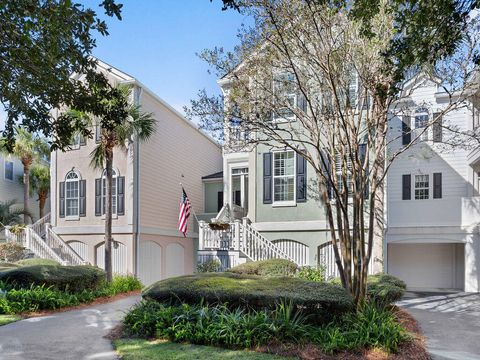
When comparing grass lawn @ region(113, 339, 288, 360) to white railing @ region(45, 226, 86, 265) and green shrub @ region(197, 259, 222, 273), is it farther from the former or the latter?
white railing @ region(45, 226, 86, 265)

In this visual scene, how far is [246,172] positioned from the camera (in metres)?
19.2

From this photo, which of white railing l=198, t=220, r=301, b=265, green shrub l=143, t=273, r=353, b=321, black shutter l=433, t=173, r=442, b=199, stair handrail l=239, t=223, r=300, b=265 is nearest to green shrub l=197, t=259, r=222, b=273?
white railing l=198, t=220, r=301, b=265

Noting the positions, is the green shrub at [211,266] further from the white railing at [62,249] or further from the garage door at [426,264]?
the garage door at [426,264]

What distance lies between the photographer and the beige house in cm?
1875

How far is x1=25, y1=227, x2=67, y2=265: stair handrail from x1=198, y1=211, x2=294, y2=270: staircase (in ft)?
24.0

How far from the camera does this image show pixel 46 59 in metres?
6.56

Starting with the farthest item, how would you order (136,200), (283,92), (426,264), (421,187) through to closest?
1. (136,200)
2. (426,264)
3. (421,187)
4. (283,92)

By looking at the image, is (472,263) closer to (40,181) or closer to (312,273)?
(312,273)

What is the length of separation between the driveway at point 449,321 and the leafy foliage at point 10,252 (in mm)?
15721

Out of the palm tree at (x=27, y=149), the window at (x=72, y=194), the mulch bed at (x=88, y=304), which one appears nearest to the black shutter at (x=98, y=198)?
the window at (x=72, y=194)

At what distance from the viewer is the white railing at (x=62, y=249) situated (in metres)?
19.2

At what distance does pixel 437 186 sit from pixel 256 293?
1230cm

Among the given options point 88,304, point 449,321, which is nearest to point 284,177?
point 449,321

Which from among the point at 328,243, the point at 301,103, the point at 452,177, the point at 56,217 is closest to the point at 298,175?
the point at 328,243
